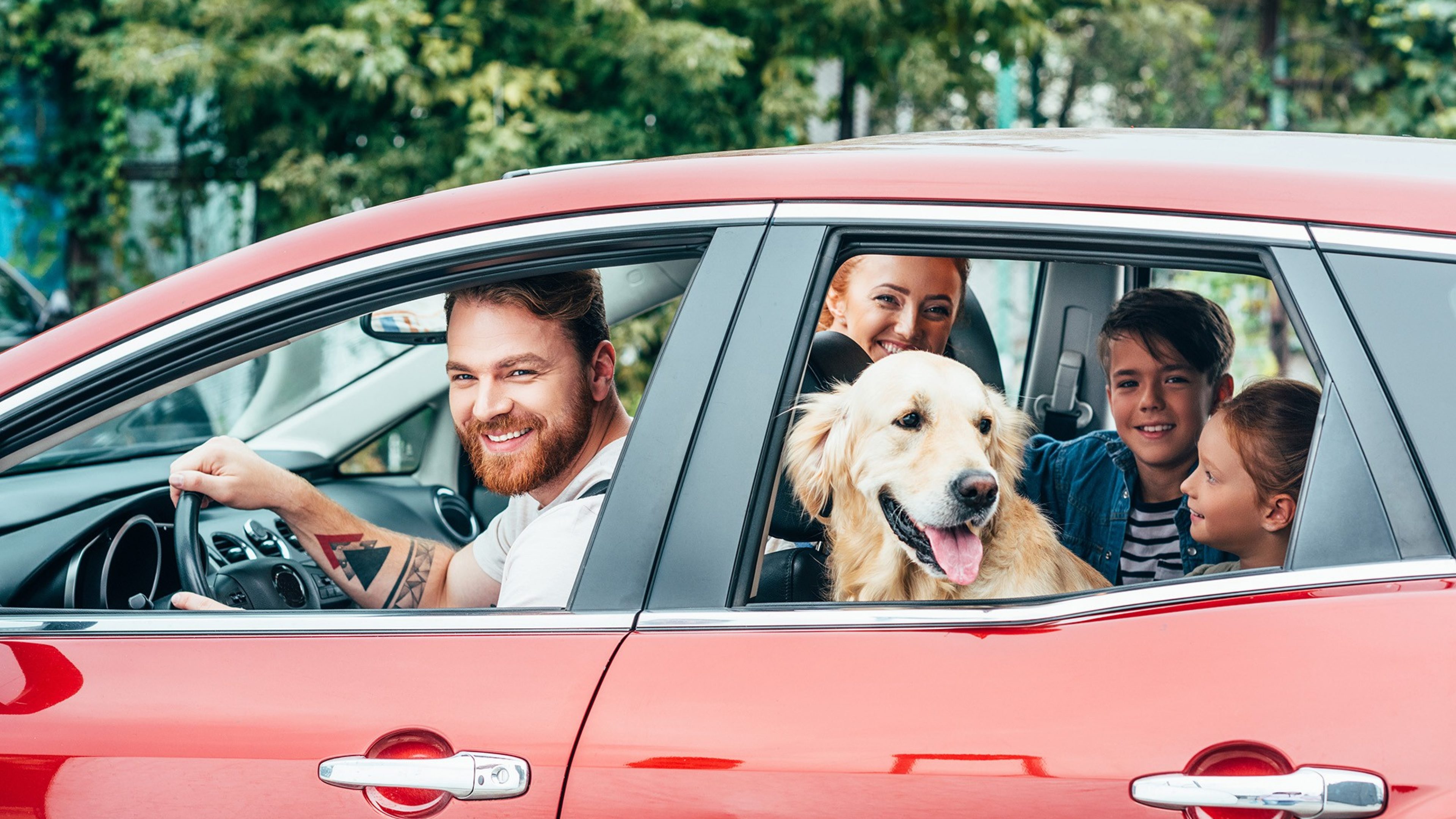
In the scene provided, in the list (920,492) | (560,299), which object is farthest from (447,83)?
(920,492)

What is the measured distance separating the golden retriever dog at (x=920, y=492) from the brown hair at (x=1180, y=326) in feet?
1.46

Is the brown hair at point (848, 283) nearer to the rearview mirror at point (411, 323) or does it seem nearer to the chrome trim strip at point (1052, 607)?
the chrome trim strip at point (1052, 607)

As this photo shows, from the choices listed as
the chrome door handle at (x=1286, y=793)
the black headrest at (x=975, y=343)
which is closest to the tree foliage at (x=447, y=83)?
the black headrest at (x=975, y=343)

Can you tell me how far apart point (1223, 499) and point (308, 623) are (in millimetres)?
1283

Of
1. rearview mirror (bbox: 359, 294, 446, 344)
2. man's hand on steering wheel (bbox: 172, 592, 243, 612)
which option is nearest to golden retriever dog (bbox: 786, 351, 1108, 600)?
man's hand on steering wheel (bbox: 172, 592, 243, 612)

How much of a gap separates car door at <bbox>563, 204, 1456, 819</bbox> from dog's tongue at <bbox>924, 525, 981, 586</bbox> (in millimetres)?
323

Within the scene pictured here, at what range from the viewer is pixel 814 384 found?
176 cm

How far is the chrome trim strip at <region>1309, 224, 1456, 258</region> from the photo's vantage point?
1.24 meters

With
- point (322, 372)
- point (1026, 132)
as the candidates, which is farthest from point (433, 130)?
point (1026, 132)

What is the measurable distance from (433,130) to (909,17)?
10.8ft

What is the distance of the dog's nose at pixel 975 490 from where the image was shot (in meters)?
1.61

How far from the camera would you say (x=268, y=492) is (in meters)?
1.96

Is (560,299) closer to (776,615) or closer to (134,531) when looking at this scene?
(776,615)

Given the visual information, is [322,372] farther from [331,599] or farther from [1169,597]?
[1169,597]
